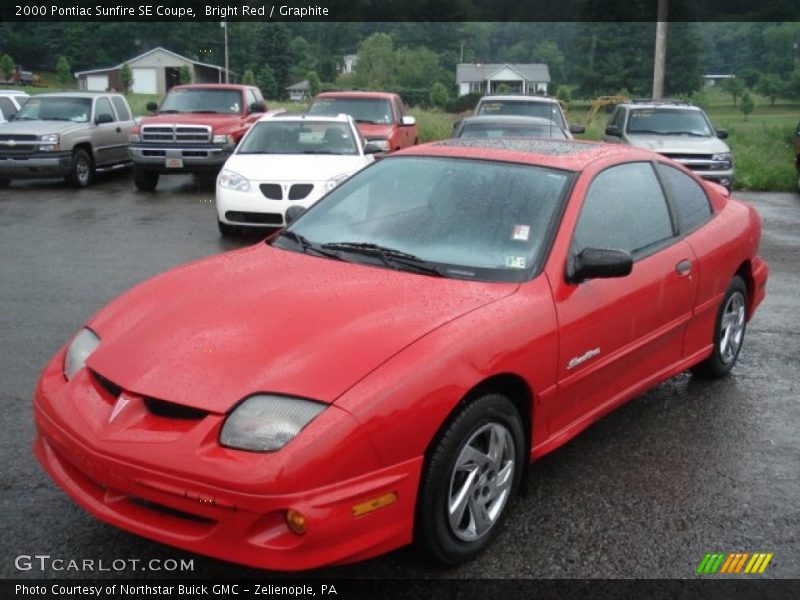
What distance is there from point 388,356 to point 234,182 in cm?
772

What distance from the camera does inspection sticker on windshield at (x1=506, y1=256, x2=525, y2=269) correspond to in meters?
3.86

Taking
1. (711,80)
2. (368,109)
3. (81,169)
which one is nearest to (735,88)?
(711,80)

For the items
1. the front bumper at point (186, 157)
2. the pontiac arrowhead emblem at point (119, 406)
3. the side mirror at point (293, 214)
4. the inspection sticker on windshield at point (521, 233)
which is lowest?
the front bumper at point (186, 157)

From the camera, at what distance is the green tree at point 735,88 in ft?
175

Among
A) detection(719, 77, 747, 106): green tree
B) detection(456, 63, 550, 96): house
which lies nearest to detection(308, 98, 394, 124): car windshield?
detection(719, 77, 747, 106): green tree

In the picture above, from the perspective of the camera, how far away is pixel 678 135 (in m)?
15.7

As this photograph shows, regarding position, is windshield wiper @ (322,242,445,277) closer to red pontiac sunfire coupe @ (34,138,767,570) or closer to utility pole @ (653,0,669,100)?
red pontiac sunfire coupe @ (34,138,767,570)

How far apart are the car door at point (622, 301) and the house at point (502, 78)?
78.3 metres

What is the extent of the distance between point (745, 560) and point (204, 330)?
235 centimetres

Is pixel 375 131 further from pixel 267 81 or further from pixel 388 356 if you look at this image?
pixel 267 81

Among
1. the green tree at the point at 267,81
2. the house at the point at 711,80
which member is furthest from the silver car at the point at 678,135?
the green tree at the point at 267,81

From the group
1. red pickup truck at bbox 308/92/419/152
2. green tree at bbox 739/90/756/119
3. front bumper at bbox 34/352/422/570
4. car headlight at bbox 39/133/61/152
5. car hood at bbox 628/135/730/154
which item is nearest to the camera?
front bumper at bbox 34/352/422/570

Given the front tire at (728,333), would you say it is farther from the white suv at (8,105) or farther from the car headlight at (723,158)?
the white suv at (8,105)

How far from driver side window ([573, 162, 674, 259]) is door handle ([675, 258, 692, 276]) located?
15cm
